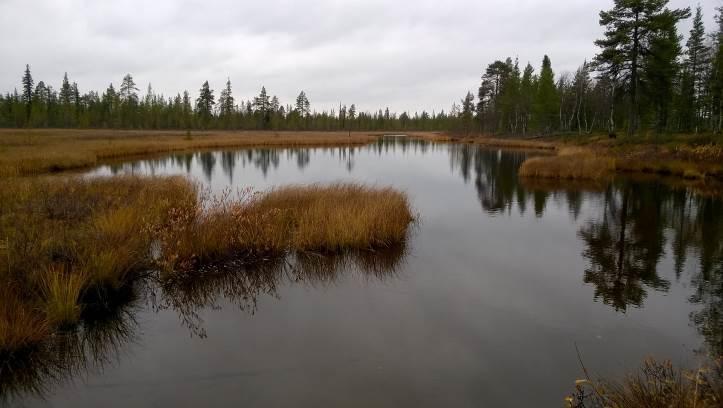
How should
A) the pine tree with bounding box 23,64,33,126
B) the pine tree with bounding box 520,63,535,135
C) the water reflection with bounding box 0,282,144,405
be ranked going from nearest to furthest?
the water reflection with bounding box 0,282,144,405, the pine tree with bounding box 520,63,535,135, the pine tree with bounding box 23,64,33,126

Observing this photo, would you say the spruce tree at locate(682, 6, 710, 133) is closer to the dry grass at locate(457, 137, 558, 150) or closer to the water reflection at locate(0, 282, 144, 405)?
the dry grass at locate(457, 137, 558, 150)

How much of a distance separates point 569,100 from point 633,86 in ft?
107

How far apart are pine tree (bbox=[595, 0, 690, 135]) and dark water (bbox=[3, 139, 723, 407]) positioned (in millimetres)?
27211

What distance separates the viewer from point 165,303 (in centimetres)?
769

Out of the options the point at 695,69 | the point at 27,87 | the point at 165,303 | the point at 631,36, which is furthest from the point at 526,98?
the point at 27,87

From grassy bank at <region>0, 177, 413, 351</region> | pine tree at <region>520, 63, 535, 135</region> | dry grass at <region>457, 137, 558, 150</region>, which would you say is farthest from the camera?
pine tree at <region>520, 63, 535, 135</region>

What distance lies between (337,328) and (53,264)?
4677 millimetres

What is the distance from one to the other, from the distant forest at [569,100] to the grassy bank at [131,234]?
32.4m

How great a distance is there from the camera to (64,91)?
97.9 meters

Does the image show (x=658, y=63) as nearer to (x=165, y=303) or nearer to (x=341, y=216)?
(x=341, y=216)

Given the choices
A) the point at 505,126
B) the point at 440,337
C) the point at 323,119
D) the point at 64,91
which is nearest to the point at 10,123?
the point at 64,91

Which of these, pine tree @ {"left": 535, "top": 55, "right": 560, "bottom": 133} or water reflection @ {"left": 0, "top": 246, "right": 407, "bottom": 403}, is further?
pine tree @ {"left": 535, "top": 55, "right": 560, "bottom": 133}

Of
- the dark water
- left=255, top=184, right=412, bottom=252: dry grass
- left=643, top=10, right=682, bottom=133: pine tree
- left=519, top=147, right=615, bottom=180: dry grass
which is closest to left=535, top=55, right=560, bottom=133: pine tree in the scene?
left=643, top=10, right=682, bottom=133: pine tree

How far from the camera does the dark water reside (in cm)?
535
